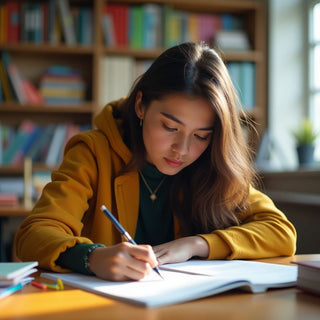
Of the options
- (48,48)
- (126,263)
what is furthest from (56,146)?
(126,263)

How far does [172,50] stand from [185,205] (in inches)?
17.4

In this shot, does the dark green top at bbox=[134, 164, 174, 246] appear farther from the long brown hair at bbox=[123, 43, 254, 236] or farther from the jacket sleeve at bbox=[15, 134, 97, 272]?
the jacket sleeve at bbox=[15, 134, 97, 272]

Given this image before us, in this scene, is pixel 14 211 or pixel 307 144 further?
pixel 307 144

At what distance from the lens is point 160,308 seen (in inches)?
29.2

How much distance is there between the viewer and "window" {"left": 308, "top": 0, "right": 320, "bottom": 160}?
3.49 m

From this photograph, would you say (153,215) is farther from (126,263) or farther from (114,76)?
(114,76)

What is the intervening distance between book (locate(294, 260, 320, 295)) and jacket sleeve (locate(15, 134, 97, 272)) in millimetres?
442

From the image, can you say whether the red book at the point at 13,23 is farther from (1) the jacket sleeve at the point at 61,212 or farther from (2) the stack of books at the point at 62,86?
(1) the jacket sleeve at the point at 61,212

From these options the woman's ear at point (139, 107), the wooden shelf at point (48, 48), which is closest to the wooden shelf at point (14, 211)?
the wooden shelf at point (48, 48)

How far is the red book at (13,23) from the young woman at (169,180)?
219 cm

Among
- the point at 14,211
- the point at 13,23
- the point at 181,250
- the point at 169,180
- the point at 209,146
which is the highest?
the point at 13,23

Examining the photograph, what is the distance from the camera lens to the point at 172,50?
1397mm

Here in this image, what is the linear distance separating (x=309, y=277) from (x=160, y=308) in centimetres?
28

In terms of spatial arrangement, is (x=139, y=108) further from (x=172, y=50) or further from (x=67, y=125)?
(x=67, y=125)
